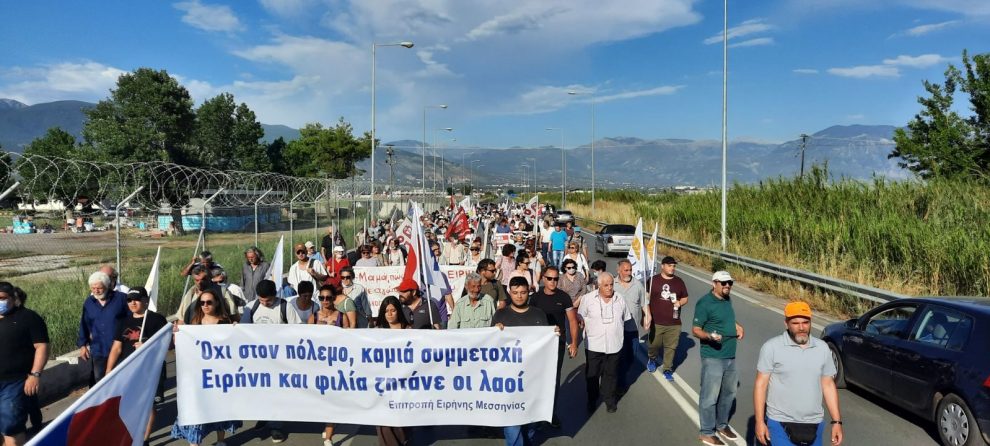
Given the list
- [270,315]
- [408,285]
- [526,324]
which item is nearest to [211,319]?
[270,315]

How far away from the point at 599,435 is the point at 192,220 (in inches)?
1301

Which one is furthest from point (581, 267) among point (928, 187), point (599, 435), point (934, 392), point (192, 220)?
point (192, 220)

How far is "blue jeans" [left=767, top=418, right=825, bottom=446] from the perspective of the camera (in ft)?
14.9

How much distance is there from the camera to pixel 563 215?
44312mm

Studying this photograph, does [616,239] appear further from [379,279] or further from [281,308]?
[281,308]

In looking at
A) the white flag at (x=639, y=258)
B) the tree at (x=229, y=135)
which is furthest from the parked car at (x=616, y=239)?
the tree at (x=229, y=135)

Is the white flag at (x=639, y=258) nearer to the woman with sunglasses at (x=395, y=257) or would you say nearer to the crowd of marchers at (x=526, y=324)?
the crowd of marchers at (x=526, y=324)

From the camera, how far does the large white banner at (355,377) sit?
222 inches

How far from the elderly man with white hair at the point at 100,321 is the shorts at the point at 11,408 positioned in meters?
0.78

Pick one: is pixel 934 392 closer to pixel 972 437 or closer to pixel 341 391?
pixel 972 437

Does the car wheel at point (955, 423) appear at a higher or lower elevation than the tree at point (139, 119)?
lower

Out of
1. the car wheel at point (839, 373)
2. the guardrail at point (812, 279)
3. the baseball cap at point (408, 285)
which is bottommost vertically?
the car wheel at point (839, 373)

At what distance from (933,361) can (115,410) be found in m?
6.43

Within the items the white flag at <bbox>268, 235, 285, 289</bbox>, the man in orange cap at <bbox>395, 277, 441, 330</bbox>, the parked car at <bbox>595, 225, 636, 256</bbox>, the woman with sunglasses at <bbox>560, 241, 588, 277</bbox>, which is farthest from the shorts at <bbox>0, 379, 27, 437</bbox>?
the parked car at <bbox>595, 225, 636, 256</bbox>
